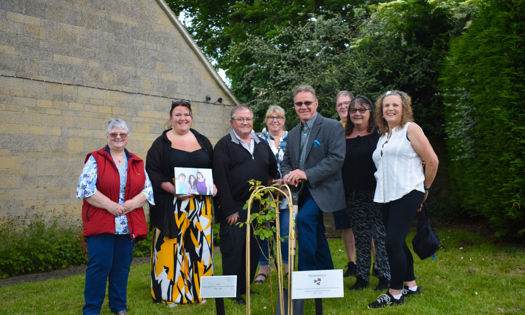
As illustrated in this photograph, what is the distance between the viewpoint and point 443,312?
11.8 ft

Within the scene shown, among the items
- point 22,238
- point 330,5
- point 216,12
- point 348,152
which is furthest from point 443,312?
point 216,12

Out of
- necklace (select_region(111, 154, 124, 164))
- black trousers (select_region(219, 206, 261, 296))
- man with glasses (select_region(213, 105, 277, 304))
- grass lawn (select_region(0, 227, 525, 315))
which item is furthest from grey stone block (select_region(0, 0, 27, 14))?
black trousers (select_region(219, 206, 261, 296))

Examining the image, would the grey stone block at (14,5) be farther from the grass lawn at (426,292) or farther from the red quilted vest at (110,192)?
the red quilted vest at (110,192)

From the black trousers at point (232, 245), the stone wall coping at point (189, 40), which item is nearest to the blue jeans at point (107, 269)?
the black trousers at point (232, 245)

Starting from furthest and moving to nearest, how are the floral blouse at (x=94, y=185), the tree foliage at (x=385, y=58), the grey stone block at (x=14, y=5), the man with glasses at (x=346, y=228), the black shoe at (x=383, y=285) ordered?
the tree foliage at (x=385, y=58) → the grey stone block at (x=14, y=5) → the man with glasses at (x=346, y=228) → the black shoe at (x=383, y=285) → the floral blouse at (x=94, y=185)

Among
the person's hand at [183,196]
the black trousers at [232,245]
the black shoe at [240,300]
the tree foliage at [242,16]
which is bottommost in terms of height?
Answer: the black shoe at [240,300]

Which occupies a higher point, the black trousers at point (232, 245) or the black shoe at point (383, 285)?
the black trousers at point (232, 245)

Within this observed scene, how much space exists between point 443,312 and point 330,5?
13.3 m

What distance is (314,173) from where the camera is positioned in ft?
12.7

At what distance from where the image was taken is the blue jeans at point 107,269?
3877 mm

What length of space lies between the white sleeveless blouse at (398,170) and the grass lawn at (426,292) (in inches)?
41.7

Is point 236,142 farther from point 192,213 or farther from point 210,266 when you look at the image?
point 210,266

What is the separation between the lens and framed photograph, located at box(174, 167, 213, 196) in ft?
13.9

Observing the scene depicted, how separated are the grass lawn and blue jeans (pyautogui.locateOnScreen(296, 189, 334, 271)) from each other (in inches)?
18.0
